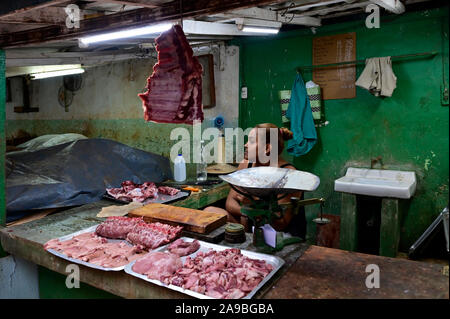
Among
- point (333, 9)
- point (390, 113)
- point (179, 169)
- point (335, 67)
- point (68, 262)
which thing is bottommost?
point (68, 262)

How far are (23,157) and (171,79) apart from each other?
295 cm

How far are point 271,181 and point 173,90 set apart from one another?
3.44 ft

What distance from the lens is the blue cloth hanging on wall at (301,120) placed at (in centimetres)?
538

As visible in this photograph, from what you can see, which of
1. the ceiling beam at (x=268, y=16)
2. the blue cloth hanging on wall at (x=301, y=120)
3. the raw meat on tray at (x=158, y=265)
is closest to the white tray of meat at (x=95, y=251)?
the raw meat on tray at (x=158, y=265)

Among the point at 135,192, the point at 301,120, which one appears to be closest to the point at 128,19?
the point at 135,192

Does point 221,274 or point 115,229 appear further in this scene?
point 115,229

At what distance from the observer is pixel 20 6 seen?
237cm

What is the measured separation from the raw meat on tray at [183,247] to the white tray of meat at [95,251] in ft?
0.75

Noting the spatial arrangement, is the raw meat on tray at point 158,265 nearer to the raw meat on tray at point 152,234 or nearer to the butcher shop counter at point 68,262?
the butcher shop counter at point 68,262

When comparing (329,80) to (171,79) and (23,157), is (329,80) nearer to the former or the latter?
(171,79)

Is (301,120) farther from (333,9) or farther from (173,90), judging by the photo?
(173,90)

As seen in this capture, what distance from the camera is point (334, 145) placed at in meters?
5.41
